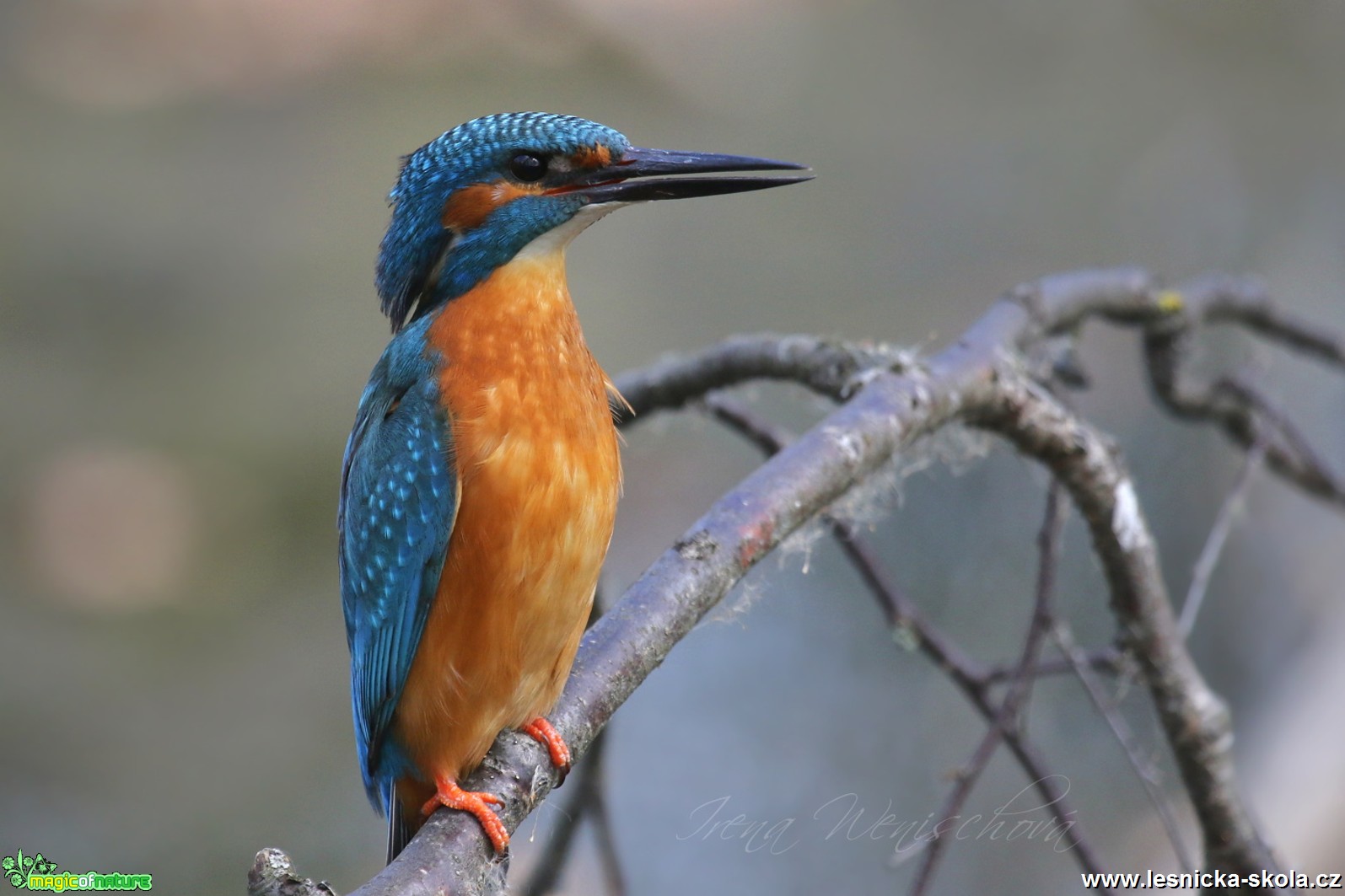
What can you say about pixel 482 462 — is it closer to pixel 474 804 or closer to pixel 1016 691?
pixel 474 804

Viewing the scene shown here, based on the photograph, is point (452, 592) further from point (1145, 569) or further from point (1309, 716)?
point (1309, 716)

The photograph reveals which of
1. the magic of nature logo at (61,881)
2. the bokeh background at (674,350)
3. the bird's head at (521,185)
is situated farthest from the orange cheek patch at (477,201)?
the bokeh background at (674,350)

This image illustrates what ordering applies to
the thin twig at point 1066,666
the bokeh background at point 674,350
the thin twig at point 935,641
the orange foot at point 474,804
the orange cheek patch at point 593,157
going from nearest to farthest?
the orange foot at point 474,804 → the orange cheek patch at point 593,157 → the thin twig at point 935,641 → the thin twig at point 1066,666 → the bokeh background at point 674,350

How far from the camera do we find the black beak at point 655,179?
146cm

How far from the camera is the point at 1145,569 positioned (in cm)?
175

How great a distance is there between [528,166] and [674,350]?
9.96 feet

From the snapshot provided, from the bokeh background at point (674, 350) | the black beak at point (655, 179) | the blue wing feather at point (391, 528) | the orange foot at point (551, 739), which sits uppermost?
the bokeh background at point (674, 350)

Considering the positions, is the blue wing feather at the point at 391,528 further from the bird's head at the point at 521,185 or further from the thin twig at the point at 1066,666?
the thin twig at the point at 1066,666

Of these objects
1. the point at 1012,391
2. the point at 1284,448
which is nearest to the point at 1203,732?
the point at 1012,391

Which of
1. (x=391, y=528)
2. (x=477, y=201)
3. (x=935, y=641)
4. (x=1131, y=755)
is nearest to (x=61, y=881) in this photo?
(x=391, y=528)

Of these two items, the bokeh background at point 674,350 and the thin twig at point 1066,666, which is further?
the bokeh background at point 674,350

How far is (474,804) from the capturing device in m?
1.28

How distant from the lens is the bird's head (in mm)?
1473

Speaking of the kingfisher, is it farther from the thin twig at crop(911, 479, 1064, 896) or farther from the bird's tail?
the thin twig at crop(911, 479, 1064, 896)
